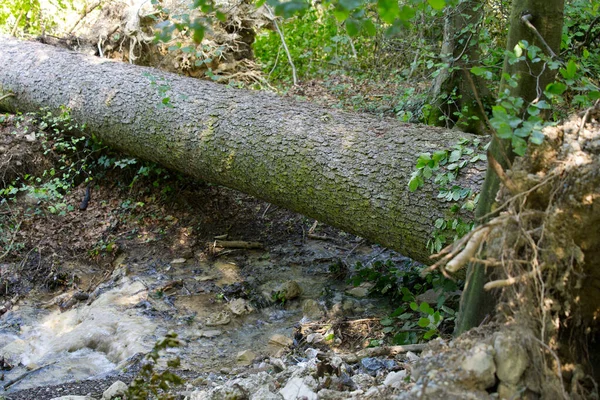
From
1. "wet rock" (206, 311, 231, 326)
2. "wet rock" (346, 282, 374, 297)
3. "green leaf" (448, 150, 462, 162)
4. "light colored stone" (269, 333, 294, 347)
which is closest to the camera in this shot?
"green leaf" (448, 150, 462, 162)

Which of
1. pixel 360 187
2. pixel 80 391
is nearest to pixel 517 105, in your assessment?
pixel 360 187

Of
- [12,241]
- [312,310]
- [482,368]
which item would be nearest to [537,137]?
[482,368]

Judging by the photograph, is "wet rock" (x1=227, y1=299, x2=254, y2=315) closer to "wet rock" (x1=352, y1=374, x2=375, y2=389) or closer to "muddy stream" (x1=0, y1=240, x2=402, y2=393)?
"muddy stream" (x1=0, y1=240, x2=402, y2=393)

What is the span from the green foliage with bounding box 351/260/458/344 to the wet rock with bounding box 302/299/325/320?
1.11 ft

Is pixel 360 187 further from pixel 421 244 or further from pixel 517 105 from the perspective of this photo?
pixel 517 105

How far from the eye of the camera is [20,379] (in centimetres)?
351

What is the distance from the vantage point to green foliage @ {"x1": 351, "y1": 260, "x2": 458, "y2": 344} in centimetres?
335

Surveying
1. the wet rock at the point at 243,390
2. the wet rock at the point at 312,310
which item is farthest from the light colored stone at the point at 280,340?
the wet rock at the point at 243,390

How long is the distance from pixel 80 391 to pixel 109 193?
291 centimetres

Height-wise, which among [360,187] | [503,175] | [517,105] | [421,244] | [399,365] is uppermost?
[517,105]

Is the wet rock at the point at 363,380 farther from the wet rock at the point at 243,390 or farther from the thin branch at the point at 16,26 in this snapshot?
the thin branch at the point at 16,26

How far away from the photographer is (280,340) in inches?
151

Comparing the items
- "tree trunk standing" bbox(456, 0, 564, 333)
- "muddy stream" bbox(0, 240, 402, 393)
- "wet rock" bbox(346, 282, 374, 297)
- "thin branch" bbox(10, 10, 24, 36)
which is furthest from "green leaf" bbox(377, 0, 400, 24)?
"thin branch" bbox(10, 10, 24, 36)

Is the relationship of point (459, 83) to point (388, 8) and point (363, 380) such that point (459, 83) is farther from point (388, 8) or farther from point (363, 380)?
point (388, 8)
